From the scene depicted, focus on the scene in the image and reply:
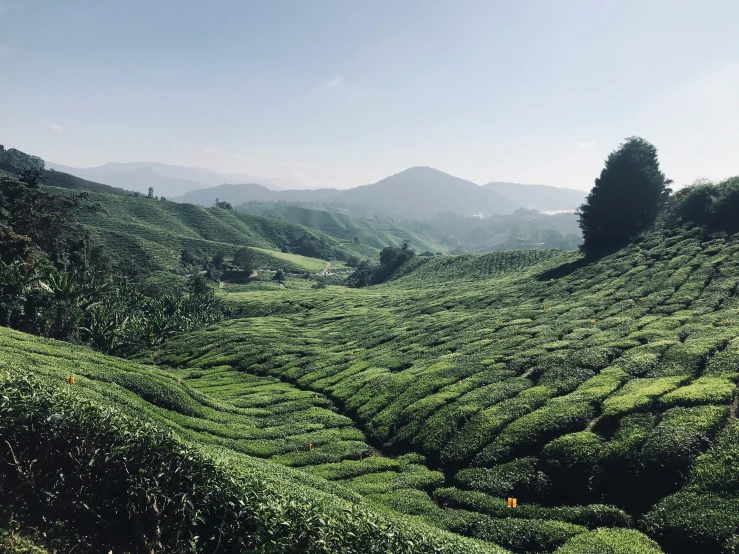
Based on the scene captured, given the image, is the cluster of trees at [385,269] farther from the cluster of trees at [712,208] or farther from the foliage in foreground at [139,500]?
the foliage in foreground at [139,500]

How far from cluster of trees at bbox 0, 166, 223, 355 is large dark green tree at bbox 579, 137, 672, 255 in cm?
7227

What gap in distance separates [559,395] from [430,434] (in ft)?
27.6

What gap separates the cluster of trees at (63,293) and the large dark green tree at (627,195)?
72.3 meters

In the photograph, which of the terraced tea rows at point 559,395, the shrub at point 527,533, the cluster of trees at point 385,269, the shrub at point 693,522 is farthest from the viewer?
the cluster of trees at point 385,269

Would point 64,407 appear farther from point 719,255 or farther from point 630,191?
point 630,191

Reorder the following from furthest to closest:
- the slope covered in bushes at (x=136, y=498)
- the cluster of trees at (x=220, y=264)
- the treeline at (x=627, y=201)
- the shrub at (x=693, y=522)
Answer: the cluster of trees at (x=220, y=264) → the treeline at (x=627, y=201) → the shrub at (x=693, y=522) → the slope covered in bushes at (x=136, y=498)

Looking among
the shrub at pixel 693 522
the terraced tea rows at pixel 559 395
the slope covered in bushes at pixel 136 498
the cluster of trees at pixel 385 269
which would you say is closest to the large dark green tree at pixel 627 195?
the terraced tea rows at pixel 559 395

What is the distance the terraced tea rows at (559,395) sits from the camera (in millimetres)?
17703

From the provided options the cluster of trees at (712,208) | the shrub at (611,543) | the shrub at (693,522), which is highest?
the cluster of trees at (712,208)

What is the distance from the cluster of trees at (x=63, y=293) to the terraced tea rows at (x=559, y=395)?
9.00 metres

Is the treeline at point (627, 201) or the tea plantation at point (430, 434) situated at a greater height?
the treeline at point (627, 201)

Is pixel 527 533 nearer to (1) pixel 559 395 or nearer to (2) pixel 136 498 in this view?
(1) pixel 559 395

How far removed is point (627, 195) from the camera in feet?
221

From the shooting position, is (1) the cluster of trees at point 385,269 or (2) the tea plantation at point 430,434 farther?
(1) the cluster of trees at point 385,269
